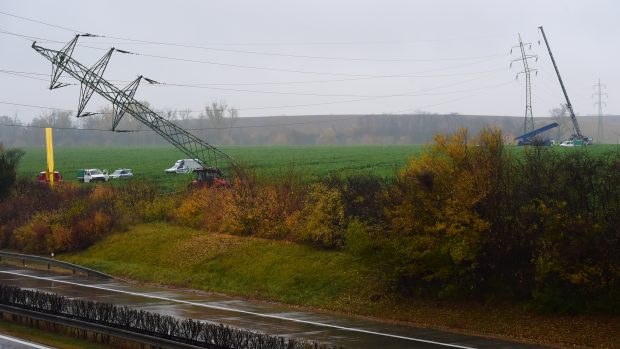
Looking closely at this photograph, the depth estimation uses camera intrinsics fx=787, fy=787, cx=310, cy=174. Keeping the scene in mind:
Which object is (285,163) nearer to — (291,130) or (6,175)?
(6,175)

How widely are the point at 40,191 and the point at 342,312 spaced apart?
36.0m

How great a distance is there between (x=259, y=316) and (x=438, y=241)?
7206 millimetres

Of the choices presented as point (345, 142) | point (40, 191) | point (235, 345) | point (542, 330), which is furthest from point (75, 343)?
point (345, 142)

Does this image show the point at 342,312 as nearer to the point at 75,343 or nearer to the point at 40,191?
the point at 75,343

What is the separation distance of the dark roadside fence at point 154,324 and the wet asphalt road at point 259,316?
10.7ft

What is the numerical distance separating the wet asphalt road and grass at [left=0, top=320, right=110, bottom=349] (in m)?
4.91

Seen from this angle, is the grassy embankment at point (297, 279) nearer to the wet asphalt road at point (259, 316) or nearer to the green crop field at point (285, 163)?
the wet asphalt road at point (259, 316)

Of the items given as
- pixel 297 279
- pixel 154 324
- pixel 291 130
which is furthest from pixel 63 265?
pixel 291 130

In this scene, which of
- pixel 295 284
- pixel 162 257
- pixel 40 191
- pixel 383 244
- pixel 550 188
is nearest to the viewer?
pixel 550 188

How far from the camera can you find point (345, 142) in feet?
463

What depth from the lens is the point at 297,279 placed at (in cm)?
3469

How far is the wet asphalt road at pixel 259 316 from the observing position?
80.3ft

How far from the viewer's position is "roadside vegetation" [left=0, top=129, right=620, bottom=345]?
26047 mm

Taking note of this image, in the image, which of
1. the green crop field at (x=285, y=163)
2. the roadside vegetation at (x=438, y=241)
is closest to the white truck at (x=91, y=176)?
the green crop field at (x=285, y=163)
